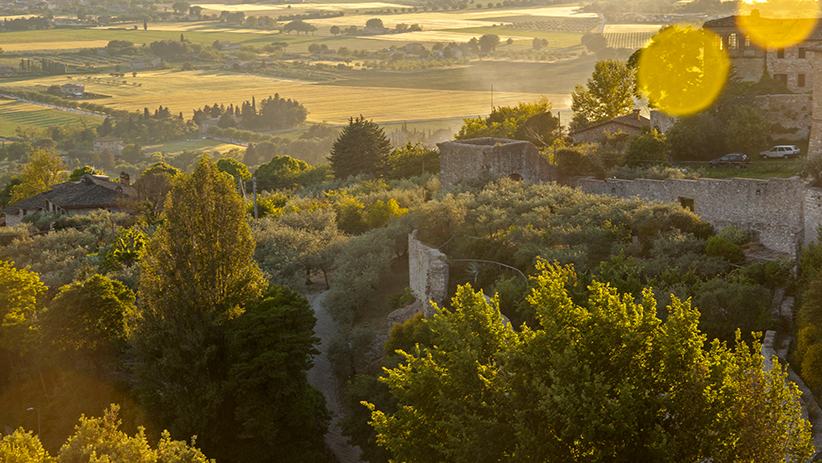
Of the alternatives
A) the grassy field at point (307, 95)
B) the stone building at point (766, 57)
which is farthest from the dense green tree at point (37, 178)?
the stone building at point (766, 57)

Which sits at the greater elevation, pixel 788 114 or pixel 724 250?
pixel 788 114

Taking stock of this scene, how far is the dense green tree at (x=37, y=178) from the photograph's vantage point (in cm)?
7069

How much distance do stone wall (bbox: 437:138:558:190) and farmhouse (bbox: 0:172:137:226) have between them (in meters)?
30.6

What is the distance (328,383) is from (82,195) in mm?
40403

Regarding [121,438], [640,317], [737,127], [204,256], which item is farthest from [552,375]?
[737,127]

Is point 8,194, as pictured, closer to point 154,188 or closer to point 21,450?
point 154,188

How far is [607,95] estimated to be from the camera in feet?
163

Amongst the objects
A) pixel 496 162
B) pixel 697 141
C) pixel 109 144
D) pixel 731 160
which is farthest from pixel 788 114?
pixel 109 144

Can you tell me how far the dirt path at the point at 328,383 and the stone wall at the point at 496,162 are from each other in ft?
29.0

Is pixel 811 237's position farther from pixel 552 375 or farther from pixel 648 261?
pixel 552 375

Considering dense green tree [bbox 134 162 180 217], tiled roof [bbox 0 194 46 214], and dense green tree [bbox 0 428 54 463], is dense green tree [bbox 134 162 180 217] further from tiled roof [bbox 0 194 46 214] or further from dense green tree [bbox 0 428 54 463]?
dense green tree [bbox 0 428 54 463]

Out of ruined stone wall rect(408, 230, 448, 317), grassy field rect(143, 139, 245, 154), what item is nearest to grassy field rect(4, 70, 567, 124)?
grassy field rect(143, 139, 245, 154)

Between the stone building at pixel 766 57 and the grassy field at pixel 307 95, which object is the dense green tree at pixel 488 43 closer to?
the grassy field at pixel 307 95

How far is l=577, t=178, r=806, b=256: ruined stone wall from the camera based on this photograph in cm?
2450
